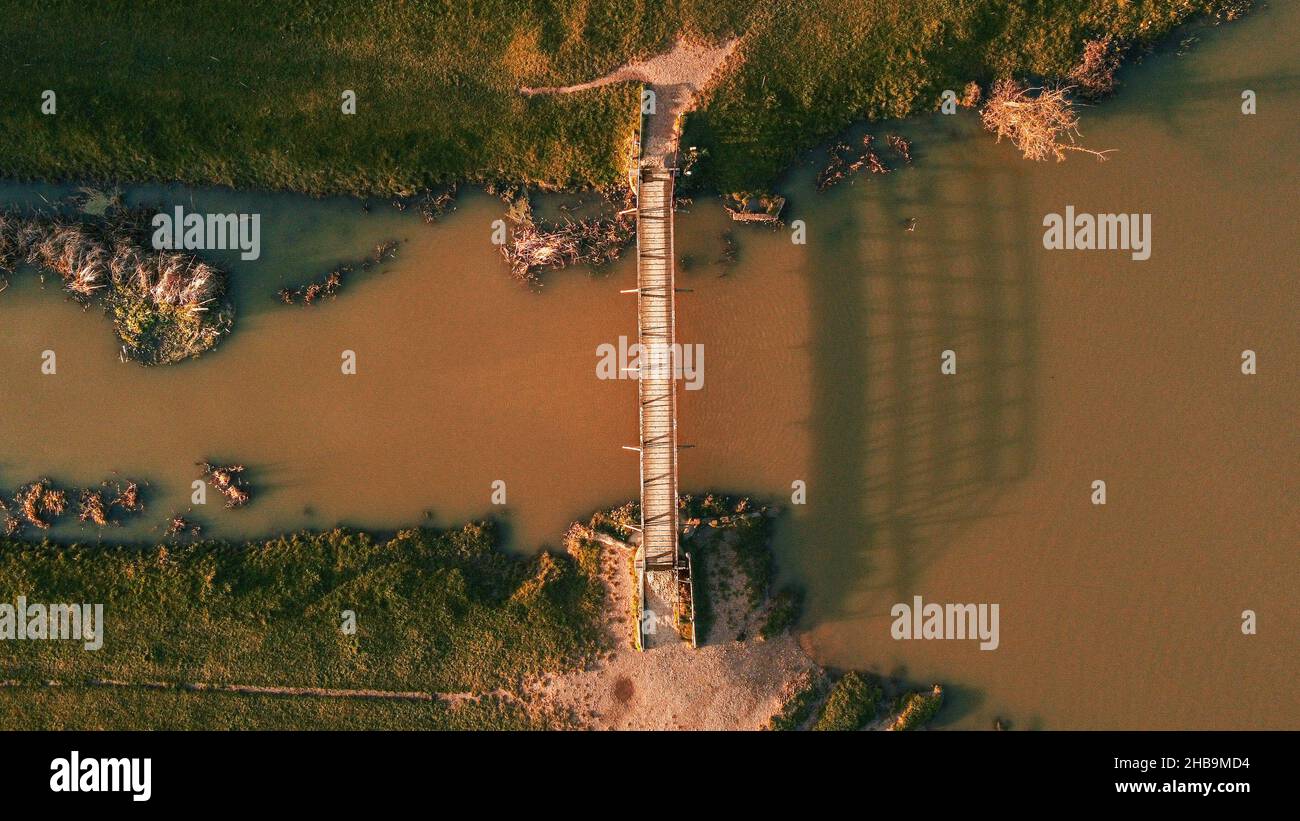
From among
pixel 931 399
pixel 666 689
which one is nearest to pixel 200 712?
pixel 666 689

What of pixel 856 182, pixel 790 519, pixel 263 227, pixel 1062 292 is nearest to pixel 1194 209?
pixel 1062 292

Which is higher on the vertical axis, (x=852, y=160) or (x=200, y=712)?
(x=852, y=160)

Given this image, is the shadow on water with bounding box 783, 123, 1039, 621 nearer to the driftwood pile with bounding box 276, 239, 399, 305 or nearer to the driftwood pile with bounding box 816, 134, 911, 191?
the driftwood pile with bounding box 816, 134, 911, 191

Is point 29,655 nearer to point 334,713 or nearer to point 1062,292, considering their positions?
point 334,713

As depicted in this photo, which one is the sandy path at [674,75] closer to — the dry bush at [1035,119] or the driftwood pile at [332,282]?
the driftwood pile at [332,282]

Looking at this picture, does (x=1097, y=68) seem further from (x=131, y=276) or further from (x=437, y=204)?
(x=131, y=276)

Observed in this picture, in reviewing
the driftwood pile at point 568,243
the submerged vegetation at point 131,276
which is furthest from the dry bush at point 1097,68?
the submerged vegetation at point 131,276
